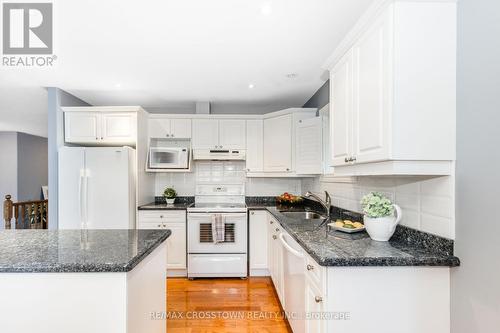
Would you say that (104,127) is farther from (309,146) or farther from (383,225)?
(383,225)

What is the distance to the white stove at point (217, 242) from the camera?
3299mm

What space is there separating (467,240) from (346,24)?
61.0 inches

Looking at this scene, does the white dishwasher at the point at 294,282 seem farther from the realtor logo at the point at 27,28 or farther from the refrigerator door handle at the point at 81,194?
the refrigerator door handle at the point at 81,194

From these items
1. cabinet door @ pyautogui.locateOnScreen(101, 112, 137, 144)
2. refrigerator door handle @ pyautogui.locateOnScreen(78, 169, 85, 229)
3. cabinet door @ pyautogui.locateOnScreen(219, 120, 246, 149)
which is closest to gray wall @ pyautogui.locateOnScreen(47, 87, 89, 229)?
refrigerator door handle @ pyautogui.locateOnScreen(78, 169, 85, 229)

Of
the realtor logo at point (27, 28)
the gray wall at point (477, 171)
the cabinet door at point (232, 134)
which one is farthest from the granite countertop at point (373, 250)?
the realtor logo at point (27, 28)

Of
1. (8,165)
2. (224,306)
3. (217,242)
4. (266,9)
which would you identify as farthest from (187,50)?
(8,165)

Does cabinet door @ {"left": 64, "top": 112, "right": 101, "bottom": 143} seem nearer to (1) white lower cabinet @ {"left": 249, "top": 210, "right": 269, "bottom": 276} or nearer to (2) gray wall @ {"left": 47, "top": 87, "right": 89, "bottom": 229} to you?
(2) gray wall @ {"left": 47, "top": 87, "right": 89, "bottom": 229}

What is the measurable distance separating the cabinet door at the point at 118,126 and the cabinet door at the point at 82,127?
0.09 meters

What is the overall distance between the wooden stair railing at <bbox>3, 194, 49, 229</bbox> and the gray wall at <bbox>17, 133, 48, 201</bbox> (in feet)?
4.99

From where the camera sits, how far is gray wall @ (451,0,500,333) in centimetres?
106

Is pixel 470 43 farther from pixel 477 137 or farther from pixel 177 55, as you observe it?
pixel 177 55

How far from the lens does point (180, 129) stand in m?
3.74

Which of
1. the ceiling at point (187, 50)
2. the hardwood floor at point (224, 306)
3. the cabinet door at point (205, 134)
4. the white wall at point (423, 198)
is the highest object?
the ceiling at point (187, 50)

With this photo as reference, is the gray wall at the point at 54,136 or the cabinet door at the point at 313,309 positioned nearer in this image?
the cabinet door at the point at 313,309
